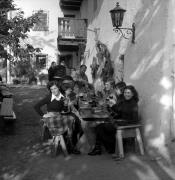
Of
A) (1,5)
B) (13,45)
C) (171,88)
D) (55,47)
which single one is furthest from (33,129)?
(55,47)

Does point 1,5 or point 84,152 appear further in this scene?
point 1,5

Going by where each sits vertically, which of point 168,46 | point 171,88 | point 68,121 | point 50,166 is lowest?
point 50,166

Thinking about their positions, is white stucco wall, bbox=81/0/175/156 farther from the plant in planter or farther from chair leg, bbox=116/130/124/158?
the plant in planter

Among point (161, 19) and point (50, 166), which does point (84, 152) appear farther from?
point (161, 19)

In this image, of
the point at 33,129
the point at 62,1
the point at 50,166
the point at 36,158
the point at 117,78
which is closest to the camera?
the point at 50,166

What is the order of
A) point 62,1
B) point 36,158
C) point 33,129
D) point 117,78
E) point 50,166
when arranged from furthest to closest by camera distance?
1. point 62,1
2. point 117,78
3. point 33,129
4. point 36,158
5. point 50,166

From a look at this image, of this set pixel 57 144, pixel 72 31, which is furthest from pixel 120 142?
pixel 72 31

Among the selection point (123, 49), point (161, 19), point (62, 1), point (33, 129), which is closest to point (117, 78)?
point (123, 49)

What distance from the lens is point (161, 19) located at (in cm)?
693

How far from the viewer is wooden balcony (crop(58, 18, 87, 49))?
20.4 meters

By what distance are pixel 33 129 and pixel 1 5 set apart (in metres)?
3.10

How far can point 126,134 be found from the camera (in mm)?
7270

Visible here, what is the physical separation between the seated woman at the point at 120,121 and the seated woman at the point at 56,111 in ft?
1.80

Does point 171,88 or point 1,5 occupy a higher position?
point 1,5
